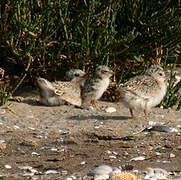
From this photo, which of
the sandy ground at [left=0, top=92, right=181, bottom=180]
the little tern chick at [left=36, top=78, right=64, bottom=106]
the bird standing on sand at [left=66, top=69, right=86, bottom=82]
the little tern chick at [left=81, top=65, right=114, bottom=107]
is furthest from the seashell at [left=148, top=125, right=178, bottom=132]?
the bird standing on sand at [left=66, top=69, right=86, bottom=82]

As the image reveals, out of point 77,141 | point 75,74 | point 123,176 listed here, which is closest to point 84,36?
point 75,74

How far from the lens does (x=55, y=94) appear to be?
811 cm

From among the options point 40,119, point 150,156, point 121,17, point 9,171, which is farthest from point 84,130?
point 121,17

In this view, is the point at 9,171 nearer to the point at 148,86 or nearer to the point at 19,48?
the point at 148,86

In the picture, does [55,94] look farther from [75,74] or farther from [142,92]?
[142,92]

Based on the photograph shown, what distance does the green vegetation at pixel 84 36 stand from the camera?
810cm

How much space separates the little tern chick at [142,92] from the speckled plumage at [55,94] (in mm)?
1373

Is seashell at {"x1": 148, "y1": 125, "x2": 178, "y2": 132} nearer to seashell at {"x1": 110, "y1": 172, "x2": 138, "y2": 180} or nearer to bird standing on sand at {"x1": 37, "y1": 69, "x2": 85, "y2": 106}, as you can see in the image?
bird standing on sand at {"x1": 37, "y1": 69, "x2": 85, "y2": 106}

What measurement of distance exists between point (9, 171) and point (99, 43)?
3980mm

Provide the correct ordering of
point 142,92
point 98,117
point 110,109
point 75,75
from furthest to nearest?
point 75,75 → point 110,109 → point 98,117 → point 142,92

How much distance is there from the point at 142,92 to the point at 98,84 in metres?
1.52

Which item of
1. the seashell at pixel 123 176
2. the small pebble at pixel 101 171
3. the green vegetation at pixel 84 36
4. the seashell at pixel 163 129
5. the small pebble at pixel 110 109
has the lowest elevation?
the small pebble at pixel 110 109

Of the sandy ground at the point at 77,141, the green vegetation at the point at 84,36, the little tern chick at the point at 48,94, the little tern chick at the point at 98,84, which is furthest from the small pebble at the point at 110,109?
the green vegetation at the point at 84,36

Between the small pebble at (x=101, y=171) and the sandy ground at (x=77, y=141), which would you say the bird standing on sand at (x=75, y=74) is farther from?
the small pebble at (x=101, y=171)
